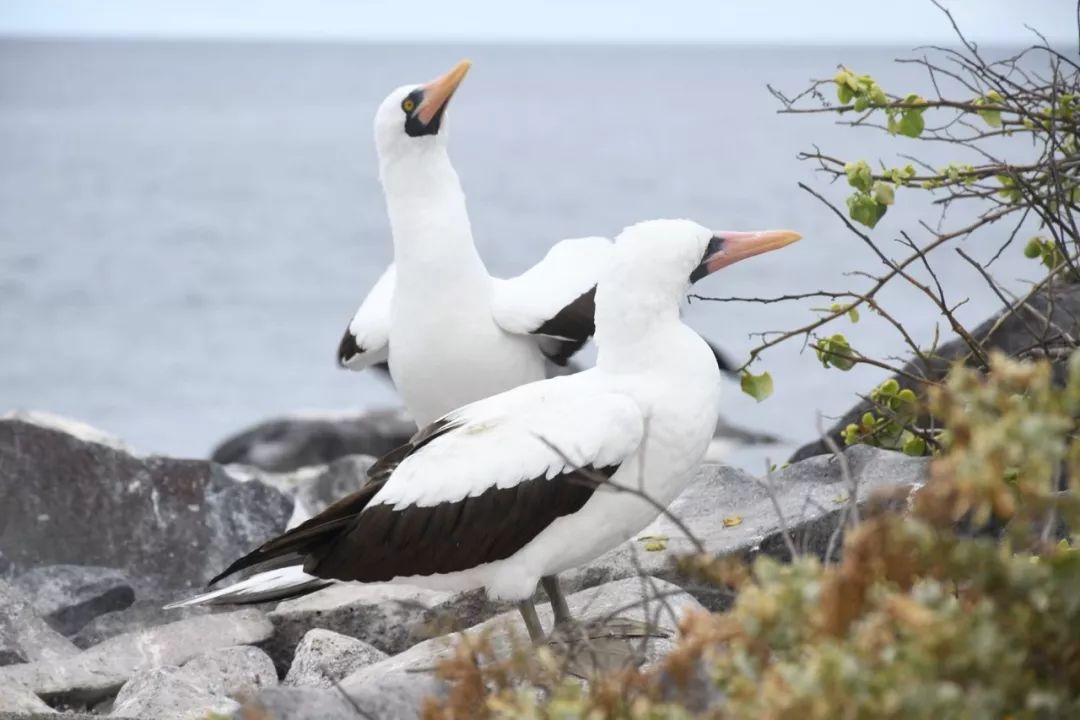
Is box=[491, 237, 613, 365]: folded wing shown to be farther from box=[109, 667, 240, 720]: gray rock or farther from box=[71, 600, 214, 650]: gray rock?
box=[109, 667, 240, 720]: gray rock

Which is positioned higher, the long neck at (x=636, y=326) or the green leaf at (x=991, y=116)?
the green leaf at (x=991, y=116)

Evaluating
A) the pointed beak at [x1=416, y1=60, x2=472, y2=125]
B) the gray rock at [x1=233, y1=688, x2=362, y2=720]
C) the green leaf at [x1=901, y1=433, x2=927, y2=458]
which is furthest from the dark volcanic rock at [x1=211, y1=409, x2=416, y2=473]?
the gray rock at [x1=233, y1=688, x2=362, y2=720]

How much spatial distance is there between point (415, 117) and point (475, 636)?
7.35ft

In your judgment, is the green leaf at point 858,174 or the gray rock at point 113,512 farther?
the gray rock at point 113,512

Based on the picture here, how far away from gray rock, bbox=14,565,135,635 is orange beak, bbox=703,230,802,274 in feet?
8.34

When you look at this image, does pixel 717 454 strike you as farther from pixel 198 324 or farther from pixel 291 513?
pixel 198 324

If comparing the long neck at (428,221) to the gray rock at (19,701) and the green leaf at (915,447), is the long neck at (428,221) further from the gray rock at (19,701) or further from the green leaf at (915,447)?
the gray rock at (19,701)

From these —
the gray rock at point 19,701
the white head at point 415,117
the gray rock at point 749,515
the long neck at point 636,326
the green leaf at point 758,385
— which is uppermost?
the white head at point 415,117

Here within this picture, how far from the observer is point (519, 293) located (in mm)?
5547

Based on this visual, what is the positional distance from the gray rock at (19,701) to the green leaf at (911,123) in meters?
2.79

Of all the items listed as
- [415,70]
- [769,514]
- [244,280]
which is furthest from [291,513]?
[415,70]

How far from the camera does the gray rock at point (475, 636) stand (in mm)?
3070

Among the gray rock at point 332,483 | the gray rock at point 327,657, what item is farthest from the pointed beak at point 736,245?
the gray rock at point 332,483

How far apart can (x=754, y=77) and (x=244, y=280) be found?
91.7m
